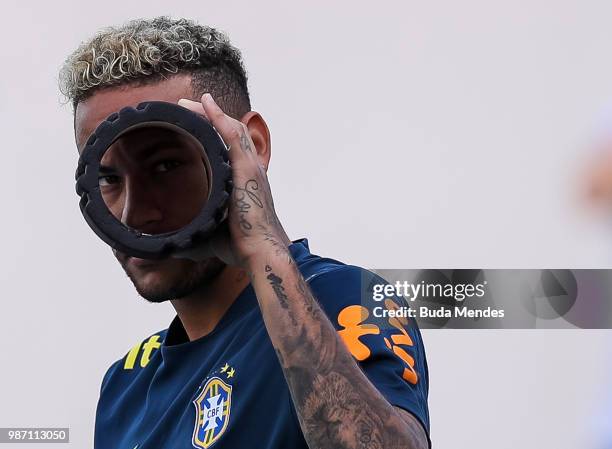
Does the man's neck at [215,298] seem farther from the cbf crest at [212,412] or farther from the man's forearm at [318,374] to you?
the man's forearm at [318,374]

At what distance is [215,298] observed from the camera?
1114 mm

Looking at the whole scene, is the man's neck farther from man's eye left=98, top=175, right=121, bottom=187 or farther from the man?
man's eye left=98, top=175, right=121, bottom=187

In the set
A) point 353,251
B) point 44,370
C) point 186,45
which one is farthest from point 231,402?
point 44,370

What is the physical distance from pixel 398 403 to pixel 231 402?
0.20 m

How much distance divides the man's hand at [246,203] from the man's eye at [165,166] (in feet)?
0.42

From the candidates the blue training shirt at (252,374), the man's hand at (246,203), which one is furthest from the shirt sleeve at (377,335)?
the man's hand at (246,203)

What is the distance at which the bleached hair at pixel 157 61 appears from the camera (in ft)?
3.59

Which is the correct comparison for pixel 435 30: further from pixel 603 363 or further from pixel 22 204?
pixel 22 204

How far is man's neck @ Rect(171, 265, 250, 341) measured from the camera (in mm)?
1109

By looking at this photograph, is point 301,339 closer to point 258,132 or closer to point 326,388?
point 326,388

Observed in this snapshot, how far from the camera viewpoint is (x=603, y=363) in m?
1.76
